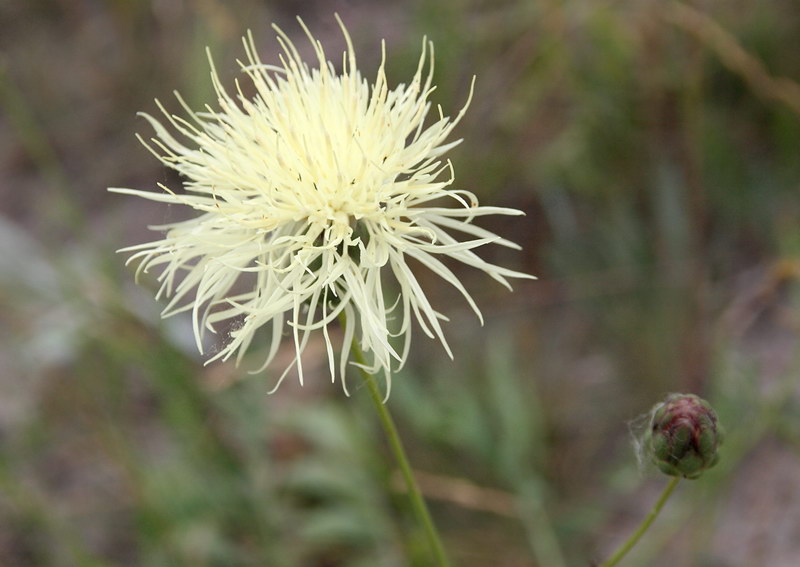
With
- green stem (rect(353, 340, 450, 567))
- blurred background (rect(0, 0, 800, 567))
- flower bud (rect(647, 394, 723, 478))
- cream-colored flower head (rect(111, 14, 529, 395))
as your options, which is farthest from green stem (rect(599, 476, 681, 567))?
blurred background (rect(0, 0, 800, 567))

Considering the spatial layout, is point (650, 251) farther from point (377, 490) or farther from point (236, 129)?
point (236, 129)

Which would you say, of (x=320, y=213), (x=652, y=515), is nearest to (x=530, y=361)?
(x=652, y=515)

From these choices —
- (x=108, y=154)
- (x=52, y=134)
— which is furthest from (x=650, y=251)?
(x=52, y=134)

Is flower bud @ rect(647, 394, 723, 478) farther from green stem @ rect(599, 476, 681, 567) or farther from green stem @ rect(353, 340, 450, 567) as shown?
green stem @ rect(353, 340, 450, 567)

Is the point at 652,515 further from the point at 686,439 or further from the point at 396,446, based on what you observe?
the point at 396,446

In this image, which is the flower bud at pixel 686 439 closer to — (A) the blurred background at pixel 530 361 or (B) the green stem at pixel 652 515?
(B) the green stem at pixel 652 515

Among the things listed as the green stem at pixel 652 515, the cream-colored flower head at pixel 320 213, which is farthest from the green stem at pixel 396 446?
the green stem at pixel 652 515
